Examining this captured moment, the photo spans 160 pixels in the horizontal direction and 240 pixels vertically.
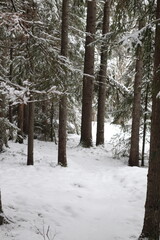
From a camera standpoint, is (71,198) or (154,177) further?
(71,198)

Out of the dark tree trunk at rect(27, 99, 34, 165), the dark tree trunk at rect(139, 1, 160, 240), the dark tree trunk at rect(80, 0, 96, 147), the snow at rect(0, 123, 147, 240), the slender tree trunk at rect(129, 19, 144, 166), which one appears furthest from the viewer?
the dark tree trunk at rect(80, 0, 96, 147)

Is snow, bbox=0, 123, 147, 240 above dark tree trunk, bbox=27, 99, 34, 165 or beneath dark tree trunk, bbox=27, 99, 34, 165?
beneath

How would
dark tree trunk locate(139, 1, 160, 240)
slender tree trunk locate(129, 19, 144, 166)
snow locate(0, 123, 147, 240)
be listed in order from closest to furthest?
dark tree trunk locate(139, 1, 160, 240), snow locate(0, 123, 147, 240), slender tree trunk locate(129, 19, 144, 166)

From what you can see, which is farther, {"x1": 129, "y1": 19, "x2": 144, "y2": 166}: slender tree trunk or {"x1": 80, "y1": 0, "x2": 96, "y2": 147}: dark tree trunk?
{"x1": 80, "y1": 0, "x2": 96, "y2": 147}: dark tree trunk

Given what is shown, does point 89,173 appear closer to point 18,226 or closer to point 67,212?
point 67,212

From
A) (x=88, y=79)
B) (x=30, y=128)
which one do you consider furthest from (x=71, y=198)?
(x=88, y=79)

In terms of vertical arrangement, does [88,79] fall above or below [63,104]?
above

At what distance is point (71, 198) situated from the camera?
793 cm

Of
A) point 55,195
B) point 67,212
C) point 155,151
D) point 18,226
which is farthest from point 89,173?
point 155,151

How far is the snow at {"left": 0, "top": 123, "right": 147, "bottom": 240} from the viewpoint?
5.93 m

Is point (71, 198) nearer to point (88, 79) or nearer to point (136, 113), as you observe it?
point (136, 113)

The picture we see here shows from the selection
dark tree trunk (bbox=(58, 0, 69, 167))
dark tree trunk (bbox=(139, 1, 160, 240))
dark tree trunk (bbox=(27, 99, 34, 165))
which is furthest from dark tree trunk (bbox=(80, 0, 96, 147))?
dark tree trunk (bbox=(139, 1, 160, 240))

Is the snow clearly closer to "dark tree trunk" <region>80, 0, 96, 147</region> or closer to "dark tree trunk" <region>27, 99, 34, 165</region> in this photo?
"dark tree trunk" <region>27, 99, 34, 165</region>

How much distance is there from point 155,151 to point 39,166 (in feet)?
21.2
